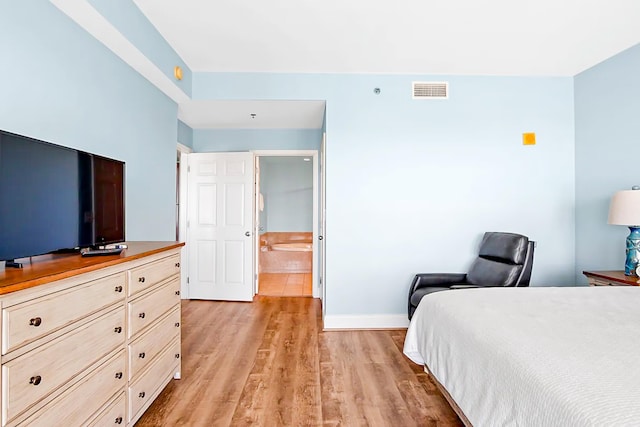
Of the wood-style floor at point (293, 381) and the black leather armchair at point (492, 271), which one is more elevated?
the black leather armchair at point (492, 271)

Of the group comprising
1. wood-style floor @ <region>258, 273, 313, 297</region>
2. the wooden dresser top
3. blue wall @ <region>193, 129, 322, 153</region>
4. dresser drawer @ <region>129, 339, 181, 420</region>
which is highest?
blue wall @ <region>193, 129, 322, 153</region>

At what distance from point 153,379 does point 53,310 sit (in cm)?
96

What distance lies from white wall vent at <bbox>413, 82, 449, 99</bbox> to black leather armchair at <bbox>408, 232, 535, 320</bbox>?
1456 millimetres

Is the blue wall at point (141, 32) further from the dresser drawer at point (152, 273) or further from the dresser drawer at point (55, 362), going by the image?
the dresser drawer at point (55, 362)

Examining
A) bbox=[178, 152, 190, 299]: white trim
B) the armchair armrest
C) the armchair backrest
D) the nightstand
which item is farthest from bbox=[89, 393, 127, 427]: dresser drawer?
the nightstand

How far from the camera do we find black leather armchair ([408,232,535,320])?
262 centimetres

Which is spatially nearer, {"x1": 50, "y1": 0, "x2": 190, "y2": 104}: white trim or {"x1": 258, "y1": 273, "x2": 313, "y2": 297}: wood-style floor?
{"x1": 50, "y1": 0, "x2": 190, "y2": 104}: white trim

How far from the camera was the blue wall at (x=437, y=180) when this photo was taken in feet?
10.8

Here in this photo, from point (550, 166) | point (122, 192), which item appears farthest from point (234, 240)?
point (550, 166)

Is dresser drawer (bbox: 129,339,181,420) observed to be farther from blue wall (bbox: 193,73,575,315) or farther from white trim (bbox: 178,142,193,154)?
white trim (bbox: 178,142,193,154)

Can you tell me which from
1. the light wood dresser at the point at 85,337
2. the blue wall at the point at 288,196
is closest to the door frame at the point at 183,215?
the light wood dresser at the point at 85,337

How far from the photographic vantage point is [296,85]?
Answer: 3.25m

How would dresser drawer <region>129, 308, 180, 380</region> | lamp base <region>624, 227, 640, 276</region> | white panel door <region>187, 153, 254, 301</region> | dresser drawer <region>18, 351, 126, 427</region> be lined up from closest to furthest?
dresser drawer <region>18, 351, 126, 427</region>, dresser drawer <region>129, 308, 180, 380</region>, lamp base <region>624, 227, 640, 276</region>, white panel door <region>187, 153, 254, 301</region>

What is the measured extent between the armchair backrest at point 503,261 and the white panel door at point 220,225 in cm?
270
